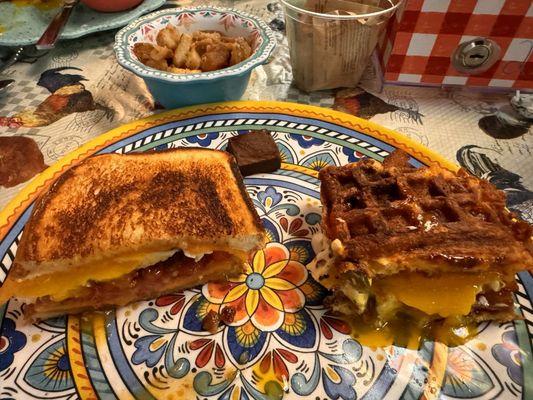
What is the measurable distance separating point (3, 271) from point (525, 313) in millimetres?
2109

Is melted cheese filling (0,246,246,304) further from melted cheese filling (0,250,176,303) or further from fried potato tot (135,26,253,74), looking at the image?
fried potato tot (135,26,253,74)

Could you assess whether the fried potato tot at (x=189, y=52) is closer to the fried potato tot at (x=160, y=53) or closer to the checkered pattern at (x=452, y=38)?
the fried potato tot at (x=160, y=53)

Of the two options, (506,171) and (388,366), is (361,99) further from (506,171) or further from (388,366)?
(388,366)

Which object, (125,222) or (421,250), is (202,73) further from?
(421,250)

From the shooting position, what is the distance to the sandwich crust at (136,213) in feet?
5.12

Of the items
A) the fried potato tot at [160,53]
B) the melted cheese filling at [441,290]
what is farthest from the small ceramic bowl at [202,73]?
the melted cheese filling at [441,290]

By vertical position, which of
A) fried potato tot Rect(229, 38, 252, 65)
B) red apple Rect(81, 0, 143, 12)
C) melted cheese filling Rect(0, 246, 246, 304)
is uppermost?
fried potato tot Rect(229, 38, 252, 65)

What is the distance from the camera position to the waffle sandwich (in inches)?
55.7

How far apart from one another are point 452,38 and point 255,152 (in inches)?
53.7

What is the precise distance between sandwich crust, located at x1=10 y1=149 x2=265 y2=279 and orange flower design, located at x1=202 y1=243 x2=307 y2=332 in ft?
0.40

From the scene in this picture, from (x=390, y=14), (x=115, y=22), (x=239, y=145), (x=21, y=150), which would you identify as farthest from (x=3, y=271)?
(x=390, y=14)

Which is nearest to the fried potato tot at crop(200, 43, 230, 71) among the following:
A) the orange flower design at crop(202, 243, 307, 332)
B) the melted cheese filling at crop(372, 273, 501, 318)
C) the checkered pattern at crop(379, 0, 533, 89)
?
the checkered pattern at crop(379, 0, 533, 89)

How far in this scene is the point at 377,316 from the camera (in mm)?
1580

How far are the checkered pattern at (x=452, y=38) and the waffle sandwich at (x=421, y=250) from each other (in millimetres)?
1055
